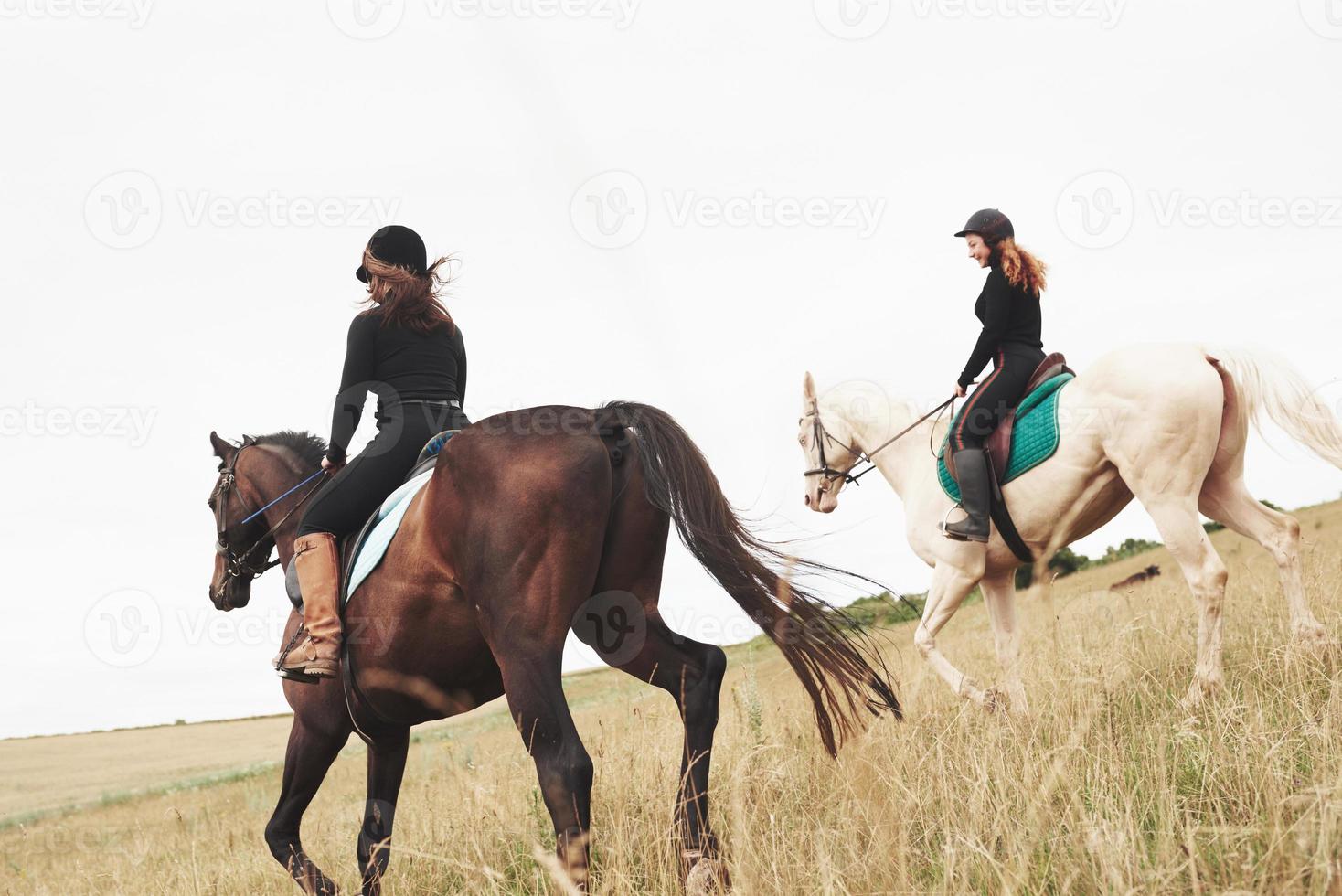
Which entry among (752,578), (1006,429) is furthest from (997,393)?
(752,578)

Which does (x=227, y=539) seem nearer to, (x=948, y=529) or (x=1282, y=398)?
(x=948, y=529)

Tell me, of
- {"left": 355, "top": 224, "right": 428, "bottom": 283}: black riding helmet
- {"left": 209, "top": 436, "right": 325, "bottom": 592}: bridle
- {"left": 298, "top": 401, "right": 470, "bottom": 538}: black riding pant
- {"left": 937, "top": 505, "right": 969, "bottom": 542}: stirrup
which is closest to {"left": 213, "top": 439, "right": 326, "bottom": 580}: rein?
{"left": 209, "top": 436, "right": 325, "bottom": 592}: bridle

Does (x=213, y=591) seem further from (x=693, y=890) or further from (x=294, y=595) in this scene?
(x=693, y=890)

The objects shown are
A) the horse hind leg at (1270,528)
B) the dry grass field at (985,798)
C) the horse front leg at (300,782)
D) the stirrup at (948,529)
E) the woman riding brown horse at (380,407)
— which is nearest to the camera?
the dry grass field at (985,798)

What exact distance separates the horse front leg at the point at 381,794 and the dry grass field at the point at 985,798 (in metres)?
0.21

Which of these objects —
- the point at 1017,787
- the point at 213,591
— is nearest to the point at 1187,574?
the point at 1017,787

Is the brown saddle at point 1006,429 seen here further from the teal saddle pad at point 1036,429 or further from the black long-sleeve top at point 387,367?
the black long-sleeve top at point 387,367

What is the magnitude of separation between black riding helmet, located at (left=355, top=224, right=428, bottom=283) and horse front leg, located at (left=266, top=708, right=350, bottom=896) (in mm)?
2286

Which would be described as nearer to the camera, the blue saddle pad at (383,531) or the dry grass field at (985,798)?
the dry grass field at (985,798)

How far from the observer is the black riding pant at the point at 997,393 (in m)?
7.08

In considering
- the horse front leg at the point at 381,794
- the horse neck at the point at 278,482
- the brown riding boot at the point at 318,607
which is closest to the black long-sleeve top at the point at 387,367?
the brown riding boot at the point at 318,607

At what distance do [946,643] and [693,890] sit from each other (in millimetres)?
8518

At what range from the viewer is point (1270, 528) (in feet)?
23.0

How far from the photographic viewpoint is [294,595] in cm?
532
